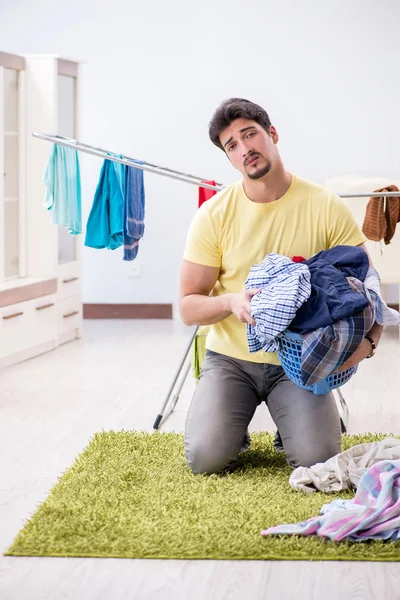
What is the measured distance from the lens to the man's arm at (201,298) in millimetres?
2586

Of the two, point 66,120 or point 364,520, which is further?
point 66,120

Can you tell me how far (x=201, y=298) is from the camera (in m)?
2.67

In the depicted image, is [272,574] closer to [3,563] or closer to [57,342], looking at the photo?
[3,563]

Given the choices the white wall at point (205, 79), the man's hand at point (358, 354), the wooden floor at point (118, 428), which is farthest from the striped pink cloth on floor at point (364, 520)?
the white wall at point (205, 79)

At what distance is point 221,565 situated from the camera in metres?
1.98

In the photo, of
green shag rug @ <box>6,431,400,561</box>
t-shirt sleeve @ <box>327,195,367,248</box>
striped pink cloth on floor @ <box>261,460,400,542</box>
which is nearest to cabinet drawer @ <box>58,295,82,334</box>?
green shag rug @ <box>6,431,400,561</box>

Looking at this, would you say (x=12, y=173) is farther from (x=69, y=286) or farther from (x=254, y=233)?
(x=254, y=233)

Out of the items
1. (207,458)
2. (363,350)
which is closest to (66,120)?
(207,458)

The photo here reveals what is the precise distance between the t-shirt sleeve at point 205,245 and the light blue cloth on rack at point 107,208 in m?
0.86

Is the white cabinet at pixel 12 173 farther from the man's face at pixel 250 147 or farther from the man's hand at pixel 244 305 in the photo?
the man's hand at pixel 244 305

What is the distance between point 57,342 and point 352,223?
268 cm

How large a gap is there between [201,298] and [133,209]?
3.13ft

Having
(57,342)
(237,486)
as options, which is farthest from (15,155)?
(237,486)

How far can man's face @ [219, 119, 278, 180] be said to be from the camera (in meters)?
2.61
